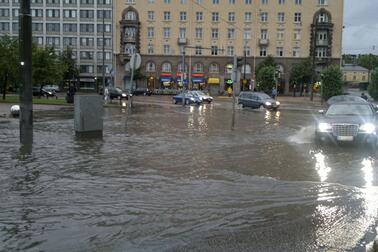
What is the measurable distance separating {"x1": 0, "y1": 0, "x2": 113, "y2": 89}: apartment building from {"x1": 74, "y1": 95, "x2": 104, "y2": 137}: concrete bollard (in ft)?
318

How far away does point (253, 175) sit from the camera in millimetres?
10086

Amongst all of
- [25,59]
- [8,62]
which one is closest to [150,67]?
[8,62]

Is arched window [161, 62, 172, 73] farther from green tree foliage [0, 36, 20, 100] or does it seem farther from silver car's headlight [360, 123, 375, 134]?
silver car's headlight [360, 123, 375, 134]

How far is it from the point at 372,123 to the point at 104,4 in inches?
4061

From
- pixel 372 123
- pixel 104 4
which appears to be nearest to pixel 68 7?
pixel 104 4

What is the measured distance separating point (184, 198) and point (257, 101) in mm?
37584

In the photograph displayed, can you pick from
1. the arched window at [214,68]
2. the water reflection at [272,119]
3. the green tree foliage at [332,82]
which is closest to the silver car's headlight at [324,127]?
the water reflection at [272,119]

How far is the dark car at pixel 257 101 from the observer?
43750mm

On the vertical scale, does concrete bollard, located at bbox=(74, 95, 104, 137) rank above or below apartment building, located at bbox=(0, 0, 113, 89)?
below

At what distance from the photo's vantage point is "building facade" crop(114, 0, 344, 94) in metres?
92.7

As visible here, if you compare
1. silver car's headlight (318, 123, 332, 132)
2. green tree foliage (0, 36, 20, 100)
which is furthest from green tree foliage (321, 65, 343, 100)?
silver car's headlight (318, 123, 332, 132)

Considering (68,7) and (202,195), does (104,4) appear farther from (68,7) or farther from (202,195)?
Result: (202,195)

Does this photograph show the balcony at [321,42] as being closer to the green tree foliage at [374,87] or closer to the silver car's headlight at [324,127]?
the green tree foliage at [374,87]

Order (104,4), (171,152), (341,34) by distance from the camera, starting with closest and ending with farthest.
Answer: (171,152), (341,34), (104,4)
